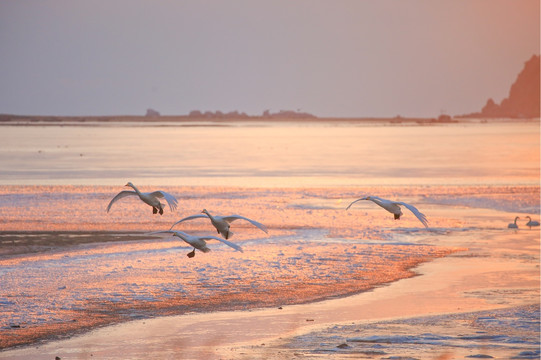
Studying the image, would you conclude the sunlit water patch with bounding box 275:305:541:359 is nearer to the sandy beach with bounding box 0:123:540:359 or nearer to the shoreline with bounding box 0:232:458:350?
the sandy beach with bounding box 0:123:540:359

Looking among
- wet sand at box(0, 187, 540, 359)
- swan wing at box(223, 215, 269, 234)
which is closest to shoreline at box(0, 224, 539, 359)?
wet sand at box(0, 187, 540, 359)

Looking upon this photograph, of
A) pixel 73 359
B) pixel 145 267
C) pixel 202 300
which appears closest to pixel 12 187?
pixel 145 267

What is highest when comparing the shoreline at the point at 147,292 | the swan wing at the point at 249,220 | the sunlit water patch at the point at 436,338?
the swan wing at the point at 249,220

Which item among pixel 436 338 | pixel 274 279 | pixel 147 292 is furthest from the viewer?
pixel 274 279

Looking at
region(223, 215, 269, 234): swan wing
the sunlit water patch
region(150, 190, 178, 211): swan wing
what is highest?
region(150, 190, 178, 211): swan wing

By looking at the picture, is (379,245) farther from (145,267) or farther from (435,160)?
(435,160)

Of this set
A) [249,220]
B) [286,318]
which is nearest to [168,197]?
[249,220]

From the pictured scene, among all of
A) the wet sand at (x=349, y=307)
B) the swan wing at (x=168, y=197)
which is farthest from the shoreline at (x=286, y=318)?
the swan wing at (x=168, y=197)

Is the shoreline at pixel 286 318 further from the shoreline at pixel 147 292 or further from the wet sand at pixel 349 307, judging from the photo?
the shoreline at pixel 147 292

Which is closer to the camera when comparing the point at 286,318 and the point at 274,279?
the point at 286,318

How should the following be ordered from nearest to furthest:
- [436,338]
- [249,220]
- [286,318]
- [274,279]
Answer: [249,220], [436,338], [286,318], [274,279]

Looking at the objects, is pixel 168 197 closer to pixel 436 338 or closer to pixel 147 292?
pixel 436 338

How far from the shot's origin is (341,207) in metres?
35.6

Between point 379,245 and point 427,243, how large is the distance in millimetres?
1633
